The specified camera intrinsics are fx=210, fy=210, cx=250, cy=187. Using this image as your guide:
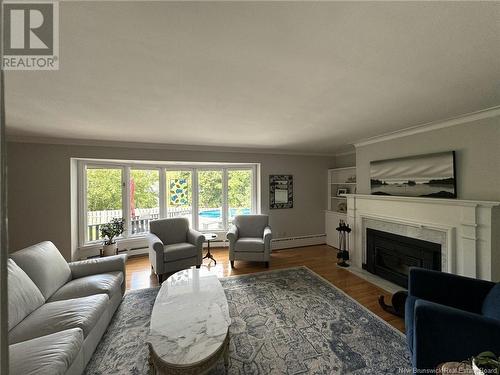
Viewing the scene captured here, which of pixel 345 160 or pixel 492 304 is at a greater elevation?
pixel 345 160

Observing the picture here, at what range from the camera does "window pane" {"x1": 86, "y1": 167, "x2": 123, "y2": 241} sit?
13.0 feet

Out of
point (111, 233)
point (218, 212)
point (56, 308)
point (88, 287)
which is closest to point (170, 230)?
point (111, 233)

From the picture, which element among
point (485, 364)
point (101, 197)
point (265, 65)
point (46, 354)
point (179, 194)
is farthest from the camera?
point (179, 194)

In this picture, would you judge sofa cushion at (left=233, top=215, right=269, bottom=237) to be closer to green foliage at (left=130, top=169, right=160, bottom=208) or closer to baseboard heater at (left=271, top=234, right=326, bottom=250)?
baseboard heater at (left=271, top=234, right=326, bottom=250)

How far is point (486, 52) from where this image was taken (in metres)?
1.26

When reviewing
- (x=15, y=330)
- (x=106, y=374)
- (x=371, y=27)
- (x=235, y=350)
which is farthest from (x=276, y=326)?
(x=371, y=27)

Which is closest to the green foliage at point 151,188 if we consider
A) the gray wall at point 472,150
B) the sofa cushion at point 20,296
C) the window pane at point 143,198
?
the window pane at point 143,198

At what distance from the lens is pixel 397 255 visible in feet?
10.3

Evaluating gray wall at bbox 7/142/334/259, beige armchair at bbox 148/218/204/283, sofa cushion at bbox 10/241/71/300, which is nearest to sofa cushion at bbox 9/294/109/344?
sofa cushion at bbox 10/241/71/300

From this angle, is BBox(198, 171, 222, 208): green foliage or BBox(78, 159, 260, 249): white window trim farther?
BBox(198, 171, 222, 208): green foliage

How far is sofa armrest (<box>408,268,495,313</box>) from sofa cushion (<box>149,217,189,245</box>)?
3.36 metres

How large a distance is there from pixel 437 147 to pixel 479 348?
2.30 metres

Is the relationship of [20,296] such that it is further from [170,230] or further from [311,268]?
[311,268]

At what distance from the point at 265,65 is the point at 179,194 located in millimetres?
3940
